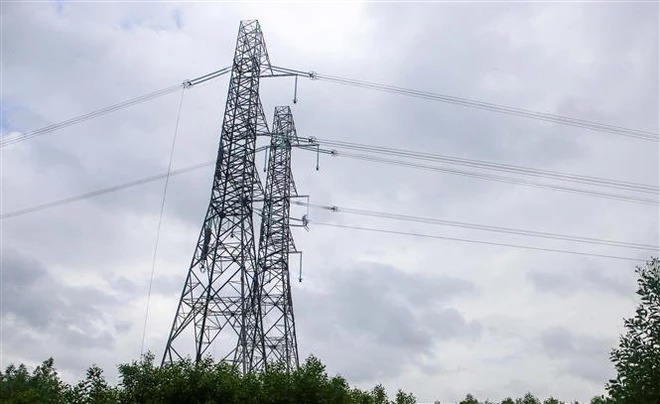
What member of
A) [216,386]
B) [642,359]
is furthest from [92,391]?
[642,359]

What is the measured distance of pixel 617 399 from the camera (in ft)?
56.7

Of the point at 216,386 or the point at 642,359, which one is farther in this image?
the point at 216,386

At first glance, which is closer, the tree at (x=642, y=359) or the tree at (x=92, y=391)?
the tree at (x=642, y=359)

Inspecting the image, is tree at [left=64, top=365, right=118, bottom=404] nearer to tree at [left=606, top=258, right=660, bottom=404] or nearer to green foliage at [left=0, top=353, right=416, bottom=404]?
green foliage at [left=0, top=353, right=416, bottom=404]

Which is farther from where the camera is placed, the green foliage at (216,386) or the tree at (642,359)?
the green foliage at (216,386)

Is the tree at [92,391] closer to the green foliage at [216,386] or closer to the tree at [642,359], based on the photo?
the green foliage at [216,386]

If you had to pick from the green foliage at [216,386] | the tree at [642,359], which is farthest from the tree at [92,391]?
the tree at [642,359]

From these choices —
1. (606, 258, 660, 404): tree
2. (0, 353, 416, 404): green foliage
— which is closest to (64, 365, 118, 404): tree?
(0, 353, 416, 404): green foliage

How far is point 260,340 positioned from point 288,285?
9.98 metres

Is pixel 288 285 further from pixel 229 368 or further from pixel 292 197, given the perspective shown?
pixel 229 368

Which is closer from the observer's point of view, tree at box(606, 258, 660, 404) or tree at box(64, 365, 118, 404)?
tree at box(606, 258, 660, 404)

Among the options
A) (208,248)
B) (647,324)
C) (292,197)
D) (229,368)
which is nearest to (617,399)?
(647,324)

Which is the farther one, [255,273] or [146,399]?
[255,273]

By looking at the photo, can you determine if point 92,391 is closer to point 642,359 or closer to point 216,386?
point 216,386
